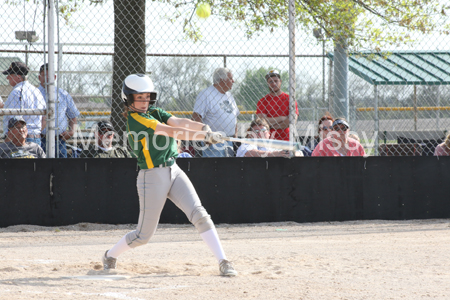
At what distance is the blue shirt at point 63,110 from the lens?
7011 millimetres

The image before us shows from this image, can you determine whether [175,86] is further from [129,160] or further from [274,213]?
[274,213]

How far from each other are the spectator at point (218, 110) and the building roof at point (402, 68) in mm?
4317

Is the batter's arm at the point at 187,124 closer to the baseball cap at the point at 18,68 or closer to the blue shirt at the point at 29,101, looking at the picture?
the blue shirt at the point at 29,101

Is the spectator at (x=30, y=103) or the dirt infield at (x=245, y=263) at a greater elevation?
the spectator at (x=30, y=103)

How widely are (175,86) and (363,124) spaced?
740 cm

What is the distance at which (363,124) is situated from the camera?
592 inches

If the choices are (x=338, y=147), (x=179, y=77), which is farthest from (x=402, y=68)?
(x=179, y=77)

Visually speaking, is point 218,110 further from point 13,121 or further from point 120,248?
point 120,248

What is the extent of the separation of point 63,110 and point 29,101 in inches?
18.2

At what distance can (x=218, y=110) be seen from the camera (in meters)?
7.81

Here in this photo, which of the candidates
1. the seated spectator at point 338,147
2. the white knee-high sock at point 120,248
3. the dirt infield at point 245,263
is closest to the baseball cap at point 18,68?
the dirt infield at point 245,263

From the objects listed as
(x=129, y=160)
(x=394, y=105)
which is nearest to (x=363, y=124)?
(x=394, y=105)

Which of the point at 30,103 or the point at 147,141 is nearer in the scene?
the point at 147,141

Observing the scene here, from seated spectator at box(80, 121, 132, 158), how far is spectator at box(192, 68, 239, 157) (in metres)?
1.21
